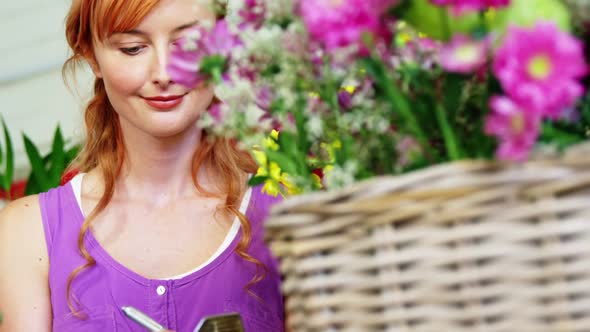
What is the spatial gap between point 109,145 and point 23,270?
10.5 inches

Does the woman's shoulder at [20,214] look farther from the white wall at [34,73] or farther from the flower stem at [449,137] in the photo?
the white wall at [34,73]

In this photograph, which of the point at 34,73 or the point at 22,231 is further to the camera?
the point at 34,73

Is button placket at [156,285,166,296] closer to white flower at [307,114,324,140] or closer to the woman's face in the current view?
the woman's face

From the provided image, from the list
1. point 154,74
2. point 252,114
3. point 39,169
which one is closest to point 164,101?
point 154,74

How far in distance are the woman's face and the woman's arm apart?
312 millimetres

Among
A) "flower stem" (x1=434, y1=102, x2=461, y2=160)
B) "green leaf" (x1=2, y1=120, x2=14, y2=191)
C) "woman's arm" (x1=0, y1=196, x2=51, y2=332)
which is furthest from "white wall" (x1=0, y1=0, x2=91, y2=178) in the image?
"flower stem" (x1=434, y1=102, x2=461, y2=160)

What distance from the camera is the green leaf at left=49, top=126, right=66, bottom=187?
2237mm

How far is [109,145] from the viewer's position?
164cm

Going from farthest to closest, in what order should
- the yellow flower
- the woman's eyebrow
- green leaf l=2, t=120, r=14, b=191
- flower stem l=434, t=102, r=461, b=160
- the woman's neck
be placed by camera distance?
green leaf l=2, t=120, r=14, b=191 → the woman's neck → the woman's eyebrow → the yellow flower → flower stem l=434, t=102, r=461, b=160

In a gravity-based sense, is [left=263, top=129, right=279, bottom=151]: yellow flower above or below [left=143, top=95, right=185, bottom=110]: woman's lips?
below

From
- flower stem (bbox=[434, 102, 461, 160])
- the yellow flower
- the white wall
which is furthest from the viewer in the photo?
the white wall

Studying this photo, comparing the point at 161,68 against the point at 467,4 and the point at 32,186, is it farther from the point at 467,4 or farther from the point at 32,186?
the point at 32,186

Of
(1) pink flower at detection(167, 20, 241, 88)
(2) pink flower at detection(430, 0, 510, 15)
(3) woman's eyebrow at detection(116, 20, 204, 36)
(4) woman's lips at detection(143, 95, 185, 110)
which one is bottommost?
(2) pink flower at detection(430, 0, 510, 15)

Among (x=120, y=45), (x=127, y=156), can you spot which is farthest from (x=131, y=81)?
(x=127, y=156)
